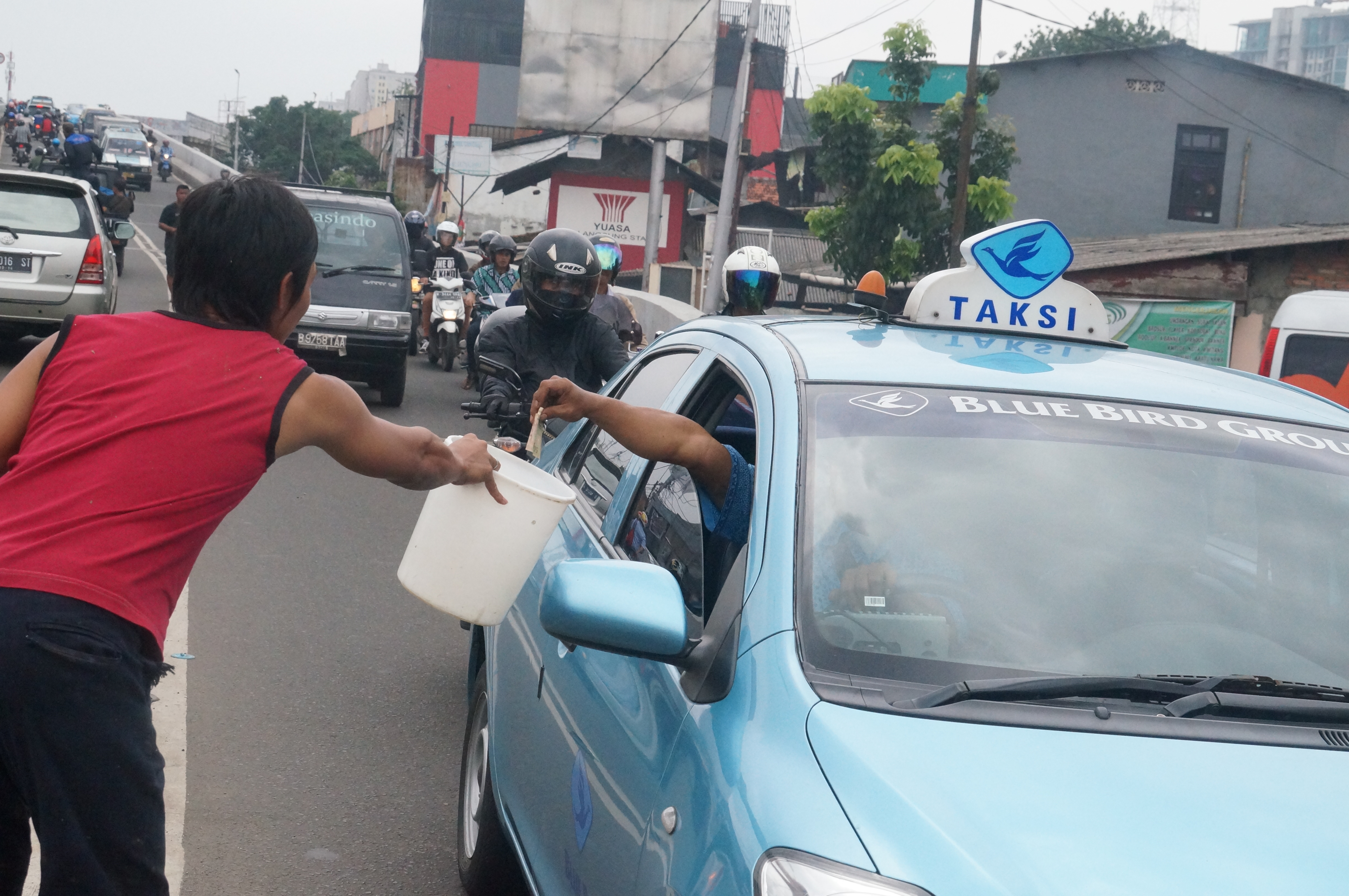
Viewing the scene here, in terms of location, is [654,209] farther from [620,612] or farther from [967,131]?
[620,612]

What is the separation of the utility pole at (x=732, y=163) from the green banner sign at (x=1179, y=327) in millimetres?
6785

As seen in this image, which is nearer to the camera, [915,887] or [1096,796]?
[915,887]

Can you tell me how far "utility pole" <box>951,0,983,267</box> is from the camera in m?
23.1

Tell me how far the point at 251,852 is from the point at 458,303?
13584mm

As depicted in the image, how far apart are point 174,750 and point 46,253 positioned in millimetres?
9836

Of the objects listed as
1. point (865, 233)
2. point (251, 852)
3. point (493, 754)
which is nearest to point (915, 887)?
point (493, 754)

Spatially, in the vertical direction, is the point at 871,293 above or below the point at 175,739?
above

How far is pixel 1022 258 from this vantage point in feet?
13.1

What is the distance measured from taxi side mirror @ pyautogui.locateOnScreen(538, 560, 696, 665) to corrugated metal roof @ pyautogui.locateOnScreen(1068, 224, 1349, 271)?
16.6 meters

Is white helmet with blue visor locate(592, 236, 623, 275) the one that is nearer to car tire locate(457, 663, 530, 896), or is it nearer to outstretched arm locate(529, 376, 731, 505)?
car tire locate(457, 663, 530, 896)

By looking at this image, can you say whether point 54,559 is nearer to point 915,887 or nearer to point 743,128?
point 915,887

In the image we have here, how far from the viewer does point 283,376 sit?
241 cm

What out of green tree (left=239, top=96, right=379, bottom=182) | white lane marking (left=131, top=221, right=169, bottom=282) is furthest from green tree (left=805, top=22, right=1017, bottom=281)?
green tree (left=239, top=96, right=379, bottom=182)

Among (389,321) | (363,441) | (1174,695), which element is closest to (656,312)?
(389,321)
